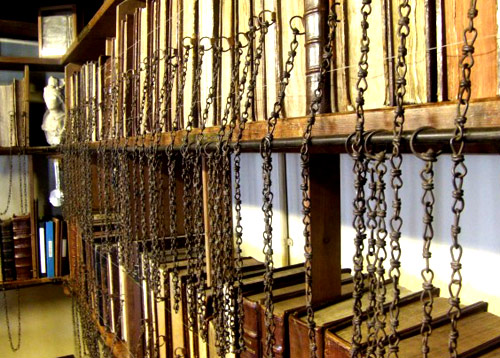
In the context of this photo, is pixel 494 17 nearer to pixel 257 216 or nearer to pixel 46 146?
pixel 257 216

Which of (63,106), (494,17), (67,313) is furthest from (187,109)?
(67,313)

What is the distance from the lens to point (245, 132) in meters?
0.73

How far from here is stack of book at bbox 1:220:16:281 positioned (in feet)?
8.93

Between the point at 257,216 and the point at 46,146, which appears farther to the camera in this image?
the point at 46,146

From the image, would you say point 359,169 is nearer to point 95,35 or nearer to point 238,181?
point 238,181

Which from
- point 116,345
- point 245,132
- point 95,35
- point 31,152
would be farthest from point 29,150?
point 245,132

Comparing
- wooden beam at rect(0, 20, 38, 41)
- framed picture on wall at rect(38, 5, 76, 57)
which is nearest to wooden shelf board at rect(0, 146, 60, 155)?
A: framed picture on wall at rect(38, 5, 76, 57)

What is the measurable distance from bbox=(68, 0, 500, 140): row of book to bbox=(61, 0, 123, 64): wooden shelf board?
269 millimetres

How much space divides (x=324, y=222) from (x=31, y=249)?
2491mm

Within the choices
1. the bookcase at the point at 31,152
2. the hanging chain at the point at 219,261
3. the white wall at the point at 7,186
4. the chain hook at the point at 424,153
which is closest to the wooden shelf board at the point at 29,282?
the bookcase at the point at 31,152

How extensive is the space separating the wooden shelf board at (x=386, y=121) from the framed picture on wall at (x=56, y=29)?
96.5 inches

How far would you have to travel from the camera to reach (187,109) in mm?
1042

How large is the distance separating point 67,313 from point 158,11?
2.78 meters

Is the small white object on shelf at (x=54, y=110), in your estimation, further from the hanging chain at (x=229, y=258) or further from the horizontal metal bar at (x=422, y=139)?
the horizontal metal bar at (x=422, y=139)
